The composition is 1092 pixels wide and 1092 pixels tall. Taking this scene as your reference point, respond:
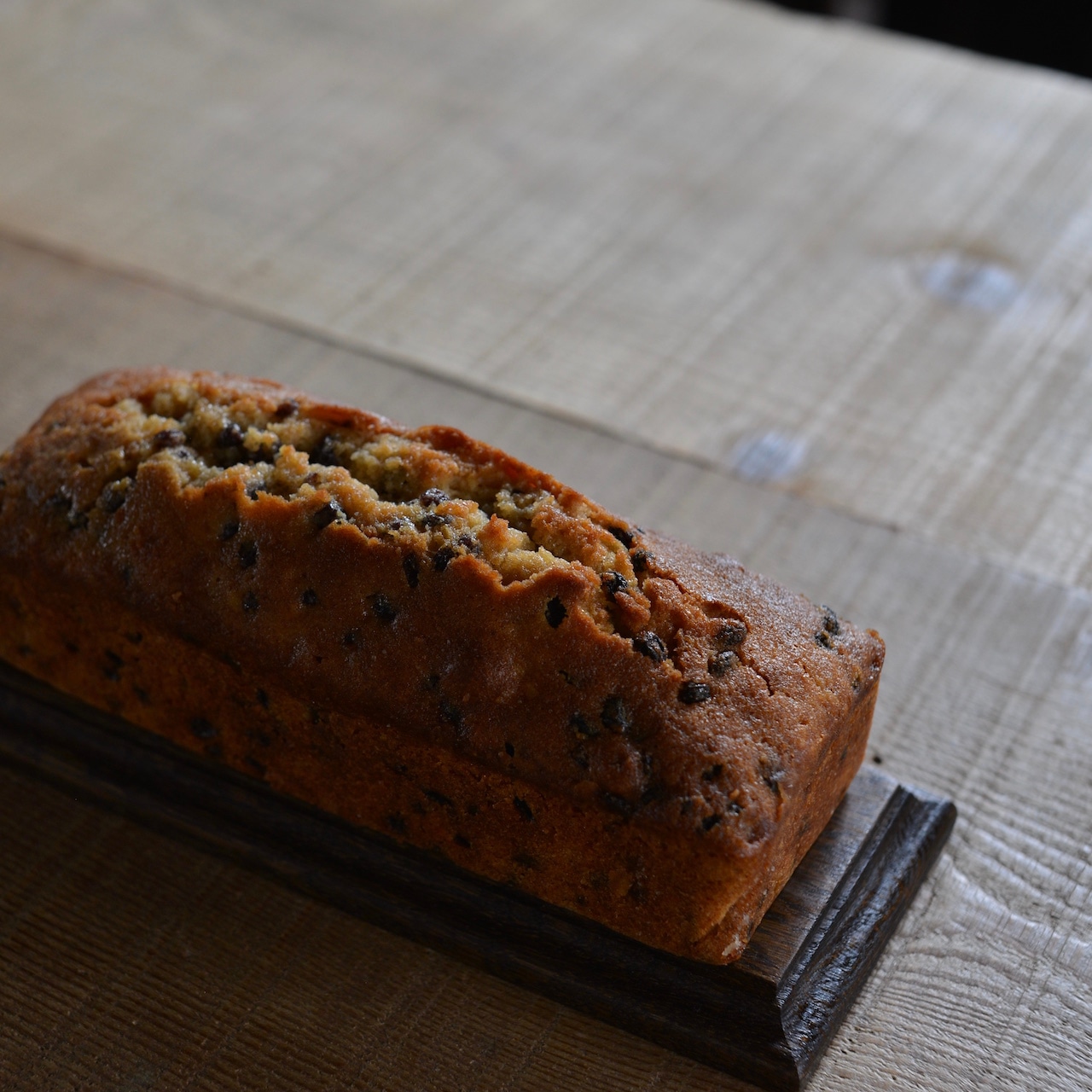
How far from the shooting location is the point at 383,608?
3.56 ft

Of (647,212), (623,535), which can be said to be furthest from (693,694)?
(647,212)

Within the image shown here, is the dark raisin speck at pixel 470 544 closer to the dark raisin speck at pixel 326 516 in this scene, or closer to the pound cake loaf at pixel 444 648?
the pound cake loaf at pixel 444 648

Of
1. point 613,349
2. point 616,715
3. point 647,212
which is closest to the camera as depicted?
point 616,715

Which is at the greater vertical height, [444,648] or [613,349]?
[444,648]

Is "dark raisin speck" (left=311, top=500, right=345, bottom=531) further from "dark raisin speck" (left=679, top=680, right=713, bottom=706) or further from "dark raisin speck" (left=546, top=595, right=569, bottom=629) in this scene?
"dark raisin speck" (left=679, top=680, right=713, bottom=706)

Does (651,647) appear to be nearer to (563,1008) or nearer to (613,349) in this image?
(563,1008)

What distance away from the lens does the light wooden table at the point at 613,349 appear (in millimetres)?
1137

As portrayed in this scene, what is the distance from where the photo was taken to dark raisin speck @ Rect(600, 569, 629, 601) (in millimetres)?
1080

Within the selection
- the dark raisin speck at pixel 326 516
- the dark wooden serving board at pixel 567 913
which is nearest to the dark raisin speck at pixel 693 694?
the dark wooden serving board at pixel 567 913

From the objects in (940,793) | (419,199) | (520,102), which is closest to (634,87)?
(520,102)

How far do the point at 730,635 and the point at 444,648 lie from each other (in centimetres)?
23

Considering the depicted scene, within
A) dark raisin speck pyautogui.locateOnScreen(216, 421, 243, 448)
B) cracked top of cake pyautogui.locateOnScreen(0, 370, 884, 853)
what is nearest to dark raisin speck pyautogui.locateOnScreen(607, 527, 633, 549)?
cracked top of cake pyautogui.locateOnScreen(0, 370, 884, 853)

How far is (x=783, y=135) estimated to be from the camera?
98.0 inches

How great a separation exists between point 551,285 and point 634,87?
0.73m
